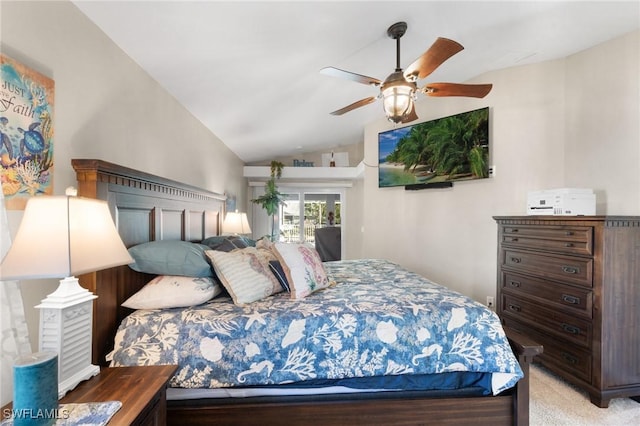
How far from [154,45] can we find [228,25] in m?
0.48

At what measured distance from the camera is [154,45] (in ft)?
6.00

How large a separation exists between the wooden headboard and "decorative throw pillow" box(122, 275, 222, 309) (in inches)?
4.0

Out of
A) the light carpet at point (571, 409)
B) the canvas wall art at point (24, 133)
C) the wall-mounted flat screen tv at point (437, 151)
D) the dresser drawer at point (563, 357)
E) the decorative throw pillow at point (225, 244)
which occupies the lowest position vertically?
the light carpet at point (571, 409)

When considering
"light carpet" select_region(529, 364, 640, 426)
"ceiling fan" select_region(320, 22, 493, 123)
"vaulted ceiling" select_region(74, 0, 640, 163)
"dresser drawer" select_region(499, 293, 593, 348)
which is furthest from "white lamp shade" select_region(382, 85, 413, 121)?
"light carpet" select_region(529, 364, 640, 426)

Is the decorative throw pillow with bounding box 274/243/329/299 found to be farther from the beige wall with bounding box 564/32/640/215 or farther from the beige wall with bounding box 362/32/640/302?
the beige wall with bounding box 564/32/640/215

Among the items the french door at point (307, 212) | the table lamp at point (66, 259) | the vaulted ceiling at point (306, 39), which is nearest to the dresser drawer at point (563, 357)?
the vaulted ceiling at point (306, 39)

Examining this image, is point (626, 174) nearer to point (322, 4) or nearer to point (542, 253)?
point (542, 253)

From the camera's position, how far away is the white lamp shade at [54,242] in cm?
89

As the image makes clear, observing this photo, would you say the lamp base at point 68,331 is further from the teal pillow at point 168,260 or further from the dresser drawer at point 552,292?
the dresser drawer at point 552,292

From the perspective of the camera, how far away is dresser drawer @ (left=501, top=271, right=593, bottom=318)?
6.89ft

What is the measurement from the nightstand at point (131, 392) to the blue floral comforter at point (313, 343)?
0.74ft

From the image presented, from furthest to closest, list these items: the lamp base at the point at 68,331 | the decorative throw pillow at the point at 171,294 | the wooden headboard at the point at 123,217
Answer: the decorative throw pillow at the point at 171,294, the wooden headboard at the point at 123,217, the lamp base at the point at 68,331

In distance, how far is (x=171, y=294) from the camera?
1.56 m

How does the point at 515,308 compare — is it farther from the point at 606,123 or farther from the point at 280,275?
the point at 280,275
